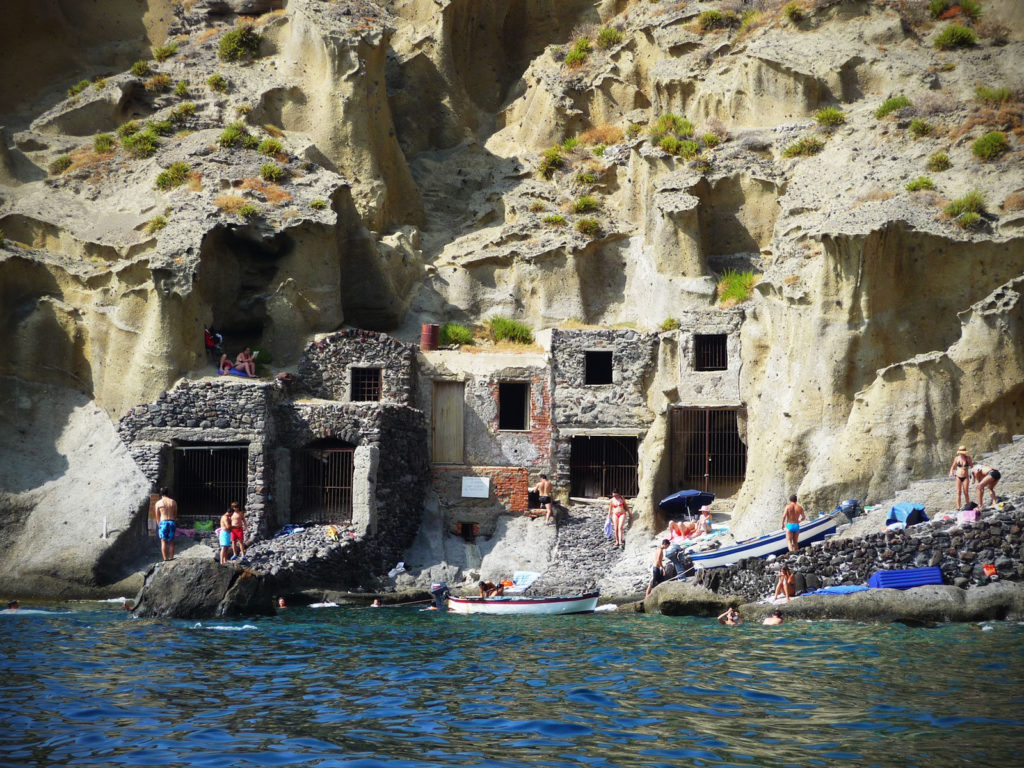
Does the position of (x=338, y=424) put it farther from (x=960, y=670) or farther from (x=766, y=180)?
(x=960, y=670)

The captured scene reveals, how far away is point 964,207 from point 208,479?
73.7 ft

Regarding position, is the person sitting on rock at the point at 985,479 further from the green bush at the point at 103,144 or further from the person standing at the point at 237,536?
the green bush at the point at 103,144

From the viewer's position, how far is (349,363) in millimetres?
37688

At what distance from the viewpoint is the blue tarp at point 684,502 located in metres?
34.4

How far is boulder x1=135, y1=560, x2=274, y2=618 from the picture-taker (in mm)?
27875

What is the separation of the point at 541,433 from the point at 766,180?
36.6 feet

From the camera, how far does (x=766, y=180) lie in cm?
3972

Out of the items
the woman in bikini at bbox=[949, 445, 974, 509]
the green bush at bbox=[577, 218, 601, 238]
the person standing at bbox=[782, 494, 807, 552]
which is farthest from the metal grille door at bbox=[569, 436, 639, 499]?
the woman in bikini at bbox=[949, 445, 974, 509]

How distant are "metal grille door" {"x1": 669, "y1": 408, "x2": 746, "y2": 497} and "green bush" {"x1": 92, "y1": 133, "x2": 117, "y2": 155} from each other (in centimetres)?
2127

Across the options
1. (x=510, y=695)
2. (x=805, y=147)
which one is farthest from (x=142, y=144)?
(x=510, y=695)

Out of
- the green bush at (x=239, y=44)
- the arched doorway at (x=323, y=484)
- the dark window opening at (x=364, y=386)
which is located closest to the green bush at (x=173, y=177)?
the green bush at (x=239, y=44)

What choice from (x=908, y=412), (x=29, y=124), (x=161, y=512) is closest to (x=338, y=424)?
(x=161, y=512)

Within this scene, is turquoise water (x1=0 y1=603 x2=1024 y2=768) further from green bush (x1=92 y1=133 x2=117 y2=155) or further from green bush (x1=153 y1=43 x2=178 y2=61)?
green bush (x1=153 y1=43 x2=178 y2=61)

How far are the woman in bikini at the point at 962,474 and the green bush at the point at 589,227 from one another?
53.0ft
